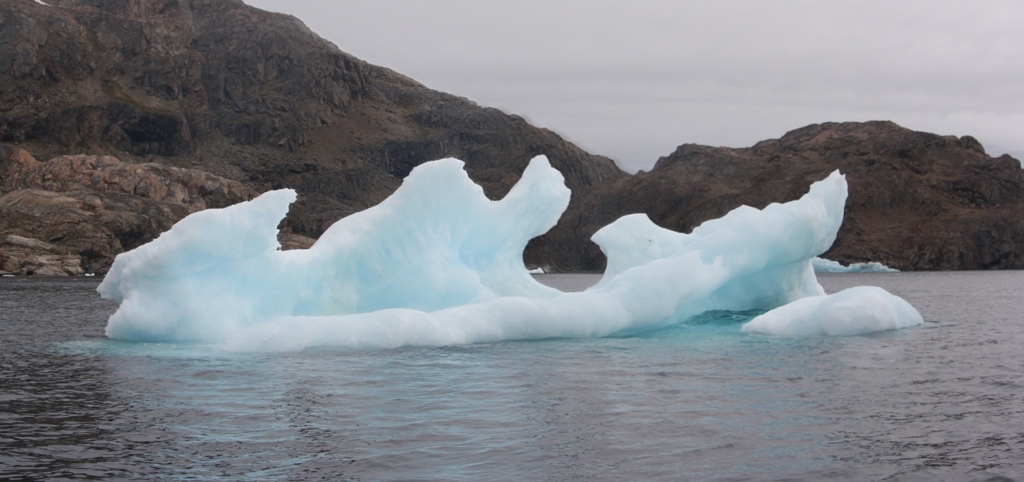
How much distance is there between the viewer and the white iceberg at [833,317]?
22750mm

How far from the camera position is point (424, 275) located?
23609 millimetres

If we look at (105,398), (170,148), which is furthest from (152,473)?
(170,148)

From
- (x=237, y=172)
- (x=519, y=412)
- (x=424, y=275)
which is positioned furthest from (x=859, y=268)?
(x=519, y=412)

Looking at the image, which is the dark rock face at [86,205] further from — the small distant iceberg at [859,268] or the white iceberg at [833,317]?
the small distant iceberg at [859,268]

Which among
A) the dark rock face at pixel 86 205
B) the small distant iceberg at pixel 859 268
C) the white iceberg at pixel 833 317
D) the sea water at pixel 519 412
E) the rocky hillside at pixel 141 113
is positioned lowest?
the sea water at pixel 519 412

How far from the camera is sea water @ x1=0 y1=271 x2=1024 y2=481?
10.0 metres

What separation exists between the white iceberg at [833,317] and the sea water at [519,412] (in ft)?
4.30

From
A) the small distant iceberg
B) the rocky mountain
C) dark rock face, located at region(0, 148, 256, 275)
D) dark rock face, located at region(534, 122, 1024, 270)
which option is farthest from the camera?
dark rock face, located at region(534, 122, 1024, 270)

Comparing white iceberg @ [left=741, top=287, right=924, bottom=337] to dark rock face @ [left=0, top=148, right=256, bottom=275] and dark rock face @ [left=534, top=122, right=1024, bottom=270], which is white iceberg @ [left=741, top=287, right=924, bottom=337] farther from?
dark rock face @ [left=534, top=122, right=1024, bottom=270]

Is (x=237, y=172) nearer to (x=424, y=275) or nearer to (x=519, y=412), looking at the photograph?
(x=424, y=275)

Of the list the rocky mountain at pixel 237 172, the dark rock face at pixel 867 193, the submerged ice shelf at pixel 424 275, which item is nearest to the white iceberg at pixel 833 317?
the submerged ice shelf at pixel 424 275

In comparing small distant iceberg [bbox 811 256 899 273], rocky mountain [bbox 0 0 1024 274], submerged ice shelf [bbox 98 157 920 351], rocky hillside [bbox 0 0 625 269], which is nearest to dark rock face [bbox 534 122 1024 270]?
rocky mountain [bbox 0 0 1024 274]

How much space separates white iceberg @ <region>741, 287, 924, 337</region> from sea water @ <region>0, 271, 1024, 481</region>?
131cm

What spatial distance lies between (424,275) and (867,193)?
133 m
